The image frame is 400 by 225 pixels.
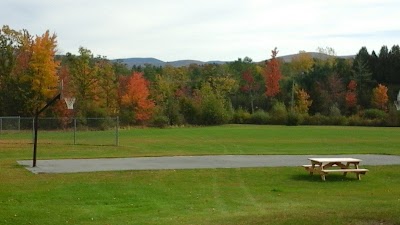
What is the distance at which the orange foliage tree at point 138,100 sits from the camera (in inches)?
3137

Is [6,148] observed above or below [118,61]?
below

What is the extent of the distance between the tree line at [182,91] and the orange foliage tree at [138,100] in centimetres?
13

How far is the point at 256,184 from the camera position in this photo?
766 inches

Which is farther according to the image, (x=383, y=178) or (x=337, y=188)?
(x=383, y=178)

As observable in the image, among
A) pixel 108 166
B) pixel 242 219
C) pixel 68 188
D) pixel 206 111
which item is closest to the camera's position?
pixel 242 219

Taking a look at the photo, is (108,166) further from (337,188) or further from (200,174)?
(337,188)

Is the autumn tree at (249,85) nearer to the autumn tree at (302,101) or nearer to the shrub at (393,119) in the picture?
the autumn tree at (302,101)

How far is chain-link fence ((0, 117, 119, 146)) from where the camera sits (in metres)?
46.8

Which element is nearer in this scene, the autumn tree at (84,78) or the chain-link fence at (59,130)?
the chain-link fence at (59,130)

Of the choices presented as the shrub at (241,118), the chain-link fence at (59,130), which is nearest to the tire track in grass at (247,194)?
the chain-link fence at (59,130)

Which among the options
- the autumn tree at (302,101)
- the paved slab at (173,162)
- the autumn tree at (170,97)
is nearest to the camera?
the paved slab at (173,162)

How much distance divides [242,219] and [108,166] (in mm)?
14148

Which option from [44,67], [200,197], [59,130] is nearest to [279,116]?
[44,67]

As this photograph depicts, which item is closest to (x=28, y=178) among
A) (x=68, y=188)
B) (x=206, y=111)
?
(x=68, y=188)
